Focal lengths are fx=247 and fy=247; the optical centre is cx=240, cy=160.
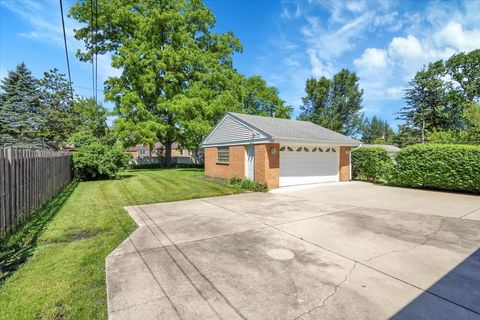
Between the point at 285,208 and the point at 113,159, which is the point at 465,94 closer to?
the point at 285,208

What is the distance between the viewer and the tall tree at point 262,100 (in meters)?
34.5

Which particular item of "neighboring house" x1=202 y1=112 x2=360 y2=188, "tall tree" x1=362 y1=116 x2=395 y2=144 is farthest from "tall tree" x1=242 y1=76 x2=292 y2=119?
"tall tree" x1=362 y1=116 x2=395 y2=144

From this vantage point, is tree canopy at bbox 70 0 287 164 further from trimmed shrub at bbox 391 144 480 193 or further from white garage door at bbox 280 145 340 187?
trimmed shrub at bbox 391 144 480 193

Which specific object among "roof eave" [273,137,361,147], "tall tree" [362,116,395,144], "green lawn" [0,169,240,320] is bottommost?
"green lawn" [0,169,240,320]

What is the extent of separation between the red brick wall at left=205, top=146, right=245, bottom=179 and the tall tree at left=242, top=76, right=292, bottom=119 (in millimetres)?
18649

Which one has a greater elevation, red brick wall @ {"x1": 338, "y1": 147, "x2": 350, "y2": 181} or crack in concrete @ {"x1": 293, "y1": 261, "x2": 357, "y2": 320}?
red brick wall @ {"x1": 338, "y1": 147, "x2": 350, "y2": 181}

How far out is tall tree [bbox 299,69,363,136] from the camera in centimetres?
3638

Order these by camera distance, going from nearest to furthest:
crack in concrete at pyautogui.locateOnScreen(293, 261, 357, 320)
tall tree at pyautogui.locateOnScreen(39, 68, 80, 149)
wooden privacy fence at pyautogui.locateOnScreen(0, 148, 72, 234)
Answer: crack in concrete at pyautogui.locateOnScreen(293, 261, 357, 320)
wooden privacy fence at pyautogui.locateOnScreen(0, 148, 72, 234)
tall tree at pyautogui.locateOnScreen(39, 68, 80, 149)

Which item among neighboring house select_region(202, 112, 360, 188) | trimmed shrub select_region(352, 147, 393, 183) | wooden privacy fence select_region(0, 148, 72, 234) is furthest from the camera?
trimmed shrub select_region(352, 147, 393, 183)

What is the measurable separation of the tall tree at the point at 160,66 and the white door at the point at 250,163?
34.3ft

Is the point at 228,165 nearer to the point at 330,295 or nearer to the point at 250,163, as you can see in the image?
the point at 250,163

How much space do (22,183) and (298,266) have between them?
21.3ft

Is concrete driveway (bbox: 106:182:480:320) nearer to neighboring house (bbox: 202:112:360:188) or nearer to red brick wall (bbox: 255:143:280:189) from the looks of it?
red brick wall (bbox: 255:143:280:189)

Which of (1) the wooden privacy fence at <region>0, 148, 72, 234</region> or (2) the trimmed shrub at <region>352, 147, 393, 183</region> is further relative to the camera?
(2) the trimmed shrub at <region>352, 147, 393, 183</region>
